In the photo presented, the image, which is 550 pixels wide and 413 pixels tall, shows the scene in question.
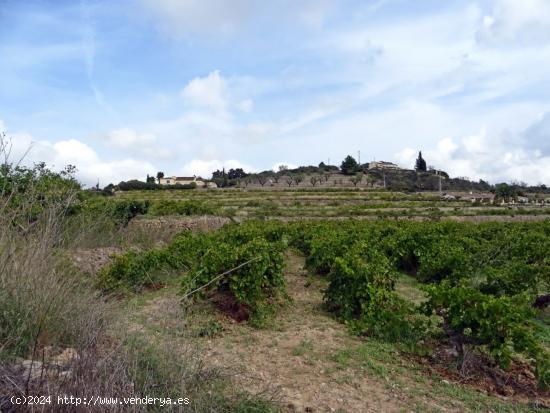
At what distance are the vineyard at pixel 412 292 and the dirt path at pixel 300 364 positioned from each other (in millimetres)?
338

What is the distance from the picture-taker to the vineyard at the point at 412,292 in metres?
4.48

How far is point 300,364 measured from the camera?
4594 millimetres

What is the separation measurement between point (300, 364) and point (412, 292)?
462cm

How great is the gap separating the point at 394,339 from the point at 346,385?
1.53 meters

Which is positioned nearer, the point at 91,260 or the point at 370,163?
the point at 91,260

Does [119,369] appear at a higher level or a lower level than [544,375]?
higher

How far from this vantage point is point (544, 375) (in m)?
4.02

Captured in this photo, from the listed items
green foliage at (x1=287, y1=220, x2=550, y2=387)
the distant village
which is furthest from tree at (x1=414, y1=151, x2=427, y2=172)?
green foliage at (x1=287, y1=220, x2=550, y2=387)

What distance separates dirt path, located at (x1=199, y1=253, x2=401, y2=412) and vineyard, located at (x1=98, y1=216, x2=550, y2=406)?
338mm

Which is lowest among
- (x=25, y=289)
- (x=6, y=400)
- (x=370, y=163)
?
(x=6, y=400)

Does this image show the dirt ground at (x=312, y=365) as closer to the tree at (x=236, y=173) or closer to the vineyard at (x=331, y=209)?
the vineyard at (x=331, y=209)

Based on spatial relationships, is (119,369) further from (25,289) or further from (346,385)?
(346,385)

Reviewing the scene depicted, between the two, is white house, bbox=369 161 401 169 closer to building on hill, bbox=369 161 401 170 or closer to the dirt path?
building on hill, bbox=369 161 401 170

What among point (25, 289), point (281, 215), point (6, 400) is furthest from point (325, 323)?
point (281, 215)
